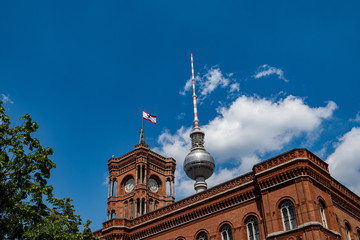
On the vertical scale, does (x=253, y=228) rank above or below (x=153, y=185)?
below

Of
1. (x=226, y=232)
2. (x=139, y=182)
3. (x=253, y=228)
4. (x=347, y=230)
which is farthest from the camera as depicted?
(x=139, y=182)

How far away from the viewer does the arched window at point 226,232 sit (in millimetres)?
32469

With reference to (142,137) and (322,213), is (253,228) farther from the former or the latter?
(142,137)

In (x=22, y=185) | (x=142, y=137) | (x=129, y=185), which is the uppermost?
(x=142, y=137)

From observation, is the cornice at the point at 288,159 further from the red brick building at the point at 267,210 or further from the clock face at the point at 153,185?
the clock face at the point at 153,185

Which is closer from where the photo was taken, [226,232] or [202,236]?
[226,232]

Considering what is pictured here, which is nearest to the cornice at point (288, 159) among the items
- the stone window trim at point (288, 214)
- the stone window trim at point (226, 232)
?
the stone window trim at point (288, 214)

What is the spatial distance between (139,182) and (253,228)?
3234cm

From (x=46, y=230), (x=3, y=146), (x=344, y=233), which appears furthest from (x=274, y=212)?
(x=3, y=146)

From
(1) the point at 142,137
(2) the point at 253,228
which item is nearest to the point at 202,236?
(2) the point at 253,228

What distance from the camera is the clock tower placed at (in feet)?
198

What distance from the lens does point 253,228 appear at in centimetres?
3116

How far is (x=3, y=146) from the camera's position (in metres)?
22.1

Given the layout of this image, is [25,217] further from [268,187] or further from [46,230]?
[268,187]
